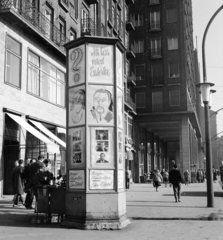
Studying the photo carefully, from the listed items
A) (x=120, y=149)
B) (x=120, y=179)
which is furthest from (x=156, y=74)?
(x=120, y=179)

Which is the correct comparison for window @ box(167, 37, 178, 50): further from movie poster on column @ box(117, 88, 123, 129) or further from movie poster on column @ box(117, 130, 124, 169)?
movie poster on column @ box(117, 130, 124, 169)

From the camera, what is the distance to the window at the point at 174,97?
46.2m

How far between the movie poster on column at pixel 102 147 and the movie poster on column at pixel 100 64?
1.31m

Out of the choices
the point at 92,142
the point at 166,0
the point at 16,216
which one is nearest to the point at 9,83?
the point at 16,216

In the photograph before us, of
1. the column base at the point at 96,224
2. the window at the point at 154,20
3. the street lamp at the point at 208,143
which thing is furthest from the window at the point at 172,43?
the column base at the point at 96,224

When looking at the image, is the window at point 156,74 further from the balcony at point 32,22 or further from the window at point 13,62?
the window at point 13,62

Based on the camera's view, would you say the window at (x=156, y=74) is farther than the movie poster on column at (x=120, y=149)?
Yes

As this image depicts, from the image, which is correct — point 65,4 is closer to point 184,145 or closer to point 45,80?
point 45,80

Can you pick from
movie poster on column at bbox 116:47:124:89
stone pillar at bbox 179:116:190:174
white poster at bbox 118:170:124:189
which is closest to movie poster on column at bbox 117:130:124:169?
white poster at bbox 118:170:124:189

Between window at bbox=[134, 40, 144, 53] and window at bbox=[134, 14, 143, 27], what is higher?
window at bbox=[134, 14, 143, 27]

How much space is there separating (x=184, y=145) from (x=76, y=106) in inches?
1411

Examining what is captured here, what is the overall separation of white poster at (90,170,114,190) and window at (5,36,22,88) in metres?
10.4

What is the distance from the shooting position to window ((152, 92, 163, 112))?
46938 mm

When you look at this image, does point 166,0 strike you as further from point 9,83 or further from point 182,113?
point 9,83
